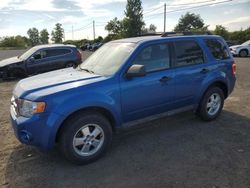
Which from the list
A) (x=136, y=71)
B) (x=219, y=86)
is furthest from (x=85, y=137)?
(x=219, y=86)

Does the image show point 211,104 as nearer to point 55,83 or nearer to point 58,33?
point 55,83

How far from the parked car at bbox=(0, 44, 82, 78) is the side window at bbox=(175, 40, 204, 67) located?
8899mm

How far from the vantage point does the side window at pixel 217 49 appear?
573 cm

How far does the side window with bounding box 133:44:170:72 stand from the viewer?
4.69 meters

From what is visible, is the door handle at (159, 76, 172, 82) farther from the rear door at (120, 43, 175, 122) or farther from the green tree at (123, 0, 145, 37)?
the green tree at (123, 0, 145, 37)

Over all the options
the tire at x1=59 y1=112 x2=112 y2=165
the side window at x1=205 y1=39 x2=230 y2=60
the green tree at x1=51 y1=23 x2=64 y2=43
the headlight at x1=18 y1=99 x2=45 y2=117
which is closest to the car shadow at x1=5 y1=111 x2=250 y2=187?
the tire at x1=59 y1=112 x2=112 y2=165

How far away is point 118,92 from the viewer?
432 cm

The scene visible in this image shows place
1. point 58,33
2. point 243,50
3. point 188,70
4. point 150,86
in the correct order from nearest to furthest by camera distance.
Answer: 1. point 150,86
2. point 188,70
3. point 243,50
4. point 58,33

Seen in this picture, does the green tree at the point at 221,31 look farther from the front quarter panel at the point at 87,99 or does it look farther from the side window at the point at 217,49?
the front quarter panel at the point at 87,99

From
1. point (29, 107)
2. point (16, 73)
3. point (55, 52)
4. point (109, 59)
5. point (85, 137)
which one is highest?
point (109, 59)

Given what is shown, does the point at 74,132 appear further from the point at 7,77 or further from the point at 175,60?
the point at 7,77

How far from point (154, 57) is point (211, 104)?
6.14 ft

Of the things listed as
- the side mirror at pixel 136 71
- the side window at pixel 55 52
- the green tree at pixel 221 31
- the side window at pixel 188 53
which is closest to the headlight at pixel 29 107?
the side mirror at pixel 136 71

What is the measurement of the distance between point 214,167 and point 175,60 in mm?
2024
